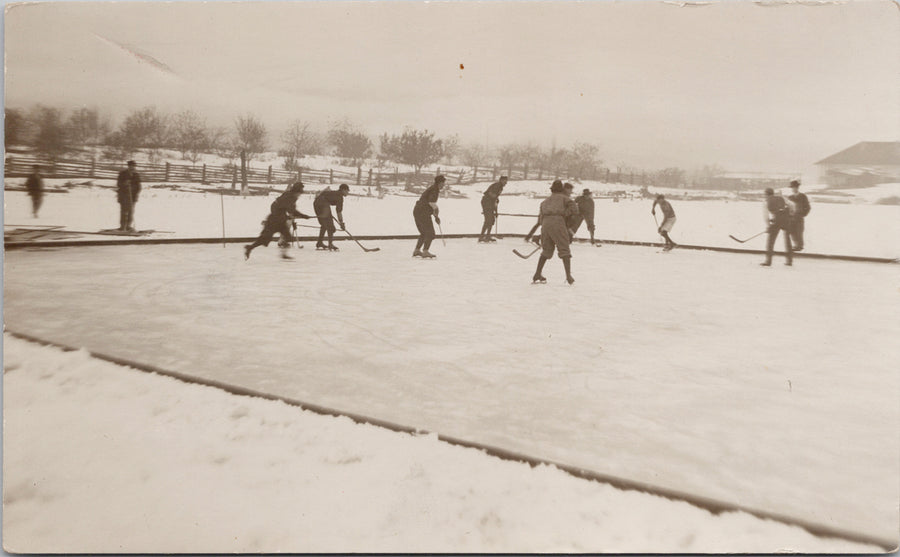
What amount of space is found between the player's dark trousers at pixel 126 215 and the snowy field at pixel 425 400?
0.06 metres

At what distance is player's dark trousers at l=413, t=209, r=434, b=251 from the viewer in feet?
14.4

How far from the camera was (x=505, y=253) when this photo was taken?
5.98 metres

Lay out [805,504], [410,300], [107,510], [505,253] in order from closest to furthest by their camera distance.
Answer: [805,504] → [107,510] → [410,300] → [505,253]

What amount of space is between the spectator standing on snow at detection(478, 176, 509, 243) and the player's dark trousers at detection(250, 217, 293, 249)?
1.52 metres

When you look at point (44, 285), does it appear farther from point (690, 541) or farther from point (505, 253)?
point (505, 253)

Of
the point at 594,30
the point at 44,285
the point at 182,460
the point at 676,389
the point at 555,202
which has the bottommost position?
the point at 182,460

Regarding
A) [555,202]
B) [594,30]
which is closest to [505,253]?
[555,202]

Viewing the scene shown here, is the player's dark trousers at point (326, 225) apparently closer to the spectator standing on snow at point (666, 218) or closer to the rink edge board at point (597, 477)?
the rink edge board at point (597, 477)

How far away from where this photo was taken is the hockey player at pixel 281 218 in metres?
3.44

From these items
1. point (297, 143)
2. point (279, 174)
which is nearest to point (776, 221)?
point (297, 143)

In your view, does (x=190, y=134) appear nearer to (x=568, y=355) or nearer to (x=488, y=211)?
(x=488, y=211)

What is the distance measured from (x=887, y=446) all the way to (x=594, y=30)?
2.41 meters

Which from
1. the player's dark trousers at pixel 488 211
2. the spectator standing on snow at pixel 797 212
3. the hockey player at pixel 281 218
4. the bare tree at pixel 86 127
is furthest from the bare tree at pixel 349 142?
the spectator standing on snow at pixel 797 212

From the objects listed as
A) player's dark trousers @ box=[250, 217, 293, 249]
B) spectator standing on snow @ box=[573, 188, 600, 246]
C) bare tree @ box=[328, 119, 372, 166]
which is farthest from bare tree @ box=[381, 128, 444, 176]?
spectator standing on snow @ box=[573, 188, 600, 246]
